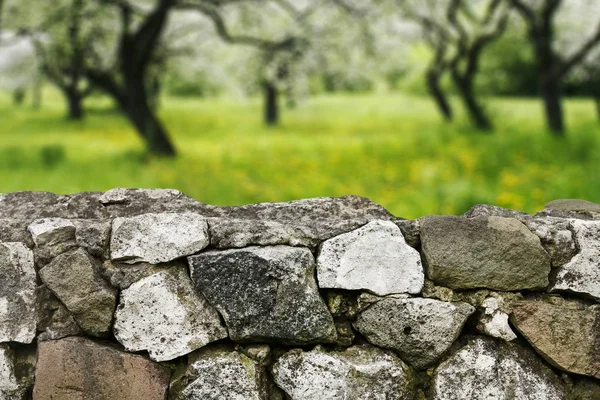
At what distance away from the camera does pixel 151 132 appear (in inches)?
426

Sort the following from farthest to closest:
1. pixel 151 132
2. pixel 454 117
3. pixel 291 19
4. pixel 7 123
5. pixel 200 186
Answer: pixel 7 123
pixel 454 117
pixel 291 19
pixel 151 132
pixel 200 186

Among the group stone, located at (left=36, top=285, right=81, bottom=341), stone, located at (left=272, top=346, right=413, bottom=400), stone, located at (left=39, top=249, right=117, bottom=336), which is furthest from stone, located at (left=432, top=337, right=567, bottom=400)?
stone, located at (left=36, top=285, right=81, bottom=341)

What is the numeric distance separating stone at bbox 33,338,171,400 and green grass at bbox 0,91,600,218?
12.8 ft

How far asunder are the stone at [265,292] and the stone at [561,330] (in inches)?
25.7

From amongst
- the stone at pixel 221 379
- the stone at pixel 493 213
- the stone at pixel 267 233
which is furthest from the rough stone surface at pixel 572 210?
the stone at pixel 221 379

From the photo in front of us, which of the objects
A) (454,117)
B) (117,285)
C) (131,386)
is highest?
(117,285)

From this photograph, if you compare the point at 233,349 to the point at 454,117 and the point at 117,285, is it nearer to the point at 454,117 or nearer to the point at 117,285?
the point at 117,285

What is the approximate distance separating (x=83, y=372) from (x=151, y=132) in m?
9.09

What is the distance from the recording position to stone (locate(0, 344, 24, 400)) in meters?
2.10

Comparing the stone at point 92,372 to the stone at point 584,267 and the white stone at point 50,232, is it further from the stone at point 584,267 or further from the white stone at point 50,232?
the stone at point 584,267

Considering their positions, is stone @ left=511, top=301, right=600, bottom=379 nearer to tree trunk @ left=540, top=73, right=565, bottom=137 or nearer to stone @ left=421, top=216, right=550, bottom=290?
stone @ left=421, top=216, right=550, bottom=290

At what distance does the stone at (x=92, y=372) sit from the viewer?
2.08m

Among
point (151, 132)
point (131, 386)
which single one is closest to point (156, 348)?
point (131, 386)

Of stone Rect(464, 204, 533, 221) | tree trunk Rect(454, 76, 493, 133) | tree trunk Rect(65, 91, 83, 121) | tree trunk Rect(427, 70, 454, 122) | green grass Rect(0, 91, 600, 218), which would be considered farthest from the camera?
tree trunk Rect(65, 91, 83, 121)
